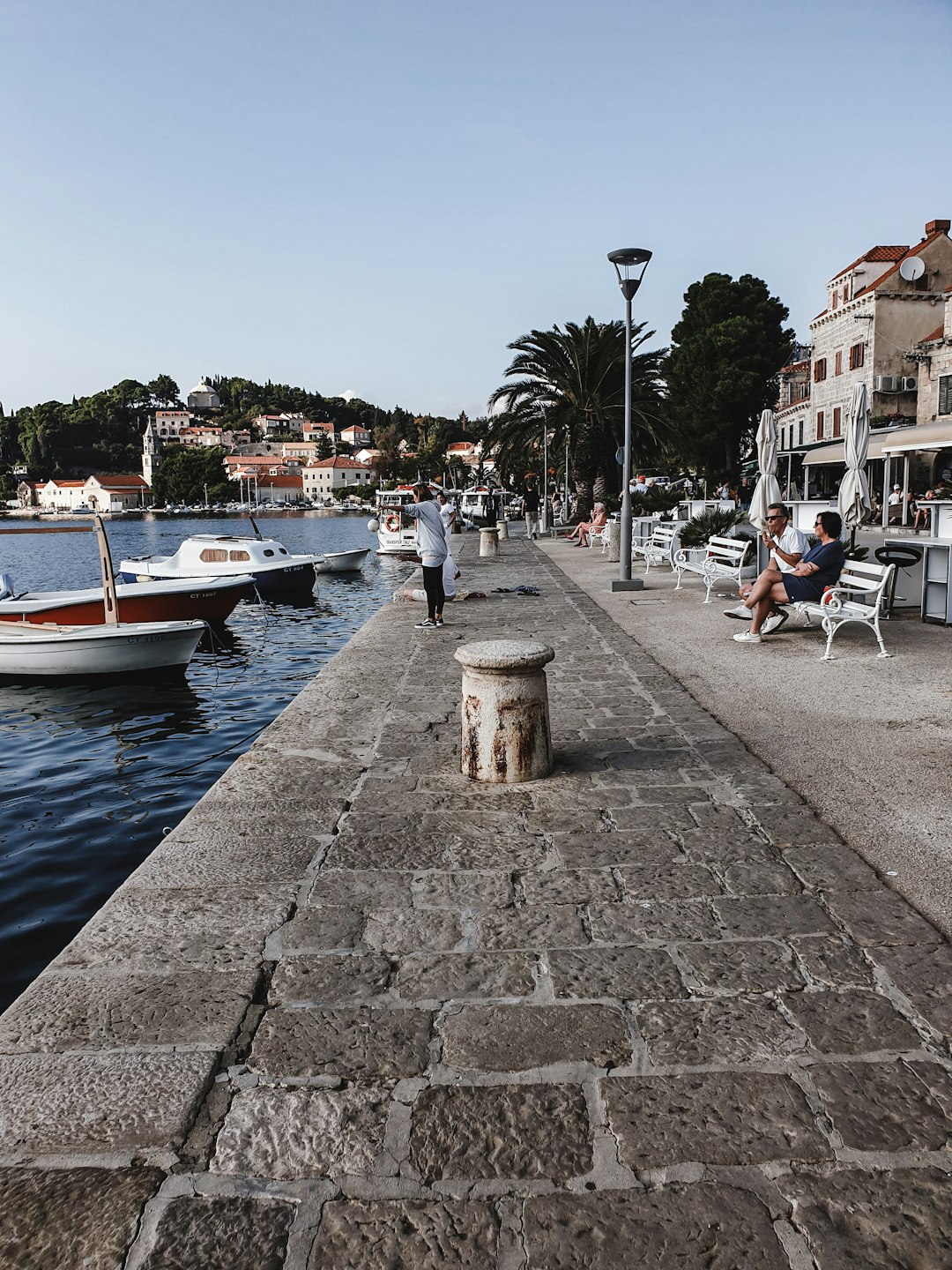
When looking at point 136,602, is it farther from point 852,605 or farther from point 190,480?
point 190,480

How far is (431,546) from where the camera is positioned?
10836 mm

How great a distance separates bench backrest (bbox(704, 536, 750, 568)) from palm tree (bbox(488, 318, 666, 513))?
689 inches

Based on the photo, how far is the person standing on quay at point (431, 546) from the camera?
10773mm

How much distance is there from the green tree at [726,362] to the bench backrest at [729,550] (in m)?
35.5

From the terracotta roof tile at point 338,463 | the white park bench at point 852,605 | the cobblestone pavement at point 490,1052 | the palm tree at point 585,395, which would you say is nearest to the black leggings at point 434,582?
the white park bench at point 852,605

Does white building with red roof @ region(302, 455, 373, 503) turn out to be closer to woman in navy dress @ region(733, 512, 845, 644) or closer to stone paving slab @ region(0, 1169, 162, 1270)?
woman in navy dress @ region(733, 512, 845, 644)

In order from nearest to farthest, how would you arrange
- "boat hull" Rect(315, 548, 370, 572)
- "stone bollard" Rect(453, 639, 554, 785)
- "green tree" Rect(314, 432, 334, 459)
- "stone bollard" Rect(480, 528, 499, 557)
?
"stone bollard" Rect(453, 639, 554, 785) < "stone bollard" Rect(480, 528, 499, 557) < "boat hull" Rect(315, 548, 370, 572) < "green tree" Rect(314, 432, 334, 459)

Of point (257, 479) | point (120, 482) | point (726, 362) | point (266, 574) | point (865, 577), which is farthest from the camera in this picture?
point (120, 482)

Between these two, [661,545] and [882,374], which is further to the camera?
[882,374]

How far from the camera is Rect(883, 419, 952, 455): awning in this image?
19703 millimetres

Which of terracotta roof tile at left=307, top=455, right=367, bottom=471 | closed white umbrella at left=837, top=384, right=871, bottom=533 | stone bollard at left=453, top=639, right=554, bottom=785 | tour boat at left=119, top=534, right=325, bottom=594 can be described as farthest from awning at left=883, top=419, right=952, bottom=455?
terracotta roof tile at left=307, top=455, right=367, bottom=471

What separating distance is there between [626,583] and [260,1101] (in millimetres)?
12595

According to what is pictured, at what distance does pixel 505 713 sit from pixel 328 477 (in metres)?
173

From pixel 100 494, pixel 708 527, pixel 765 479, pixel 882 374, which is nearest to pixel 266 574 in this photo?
pixel 708 527
